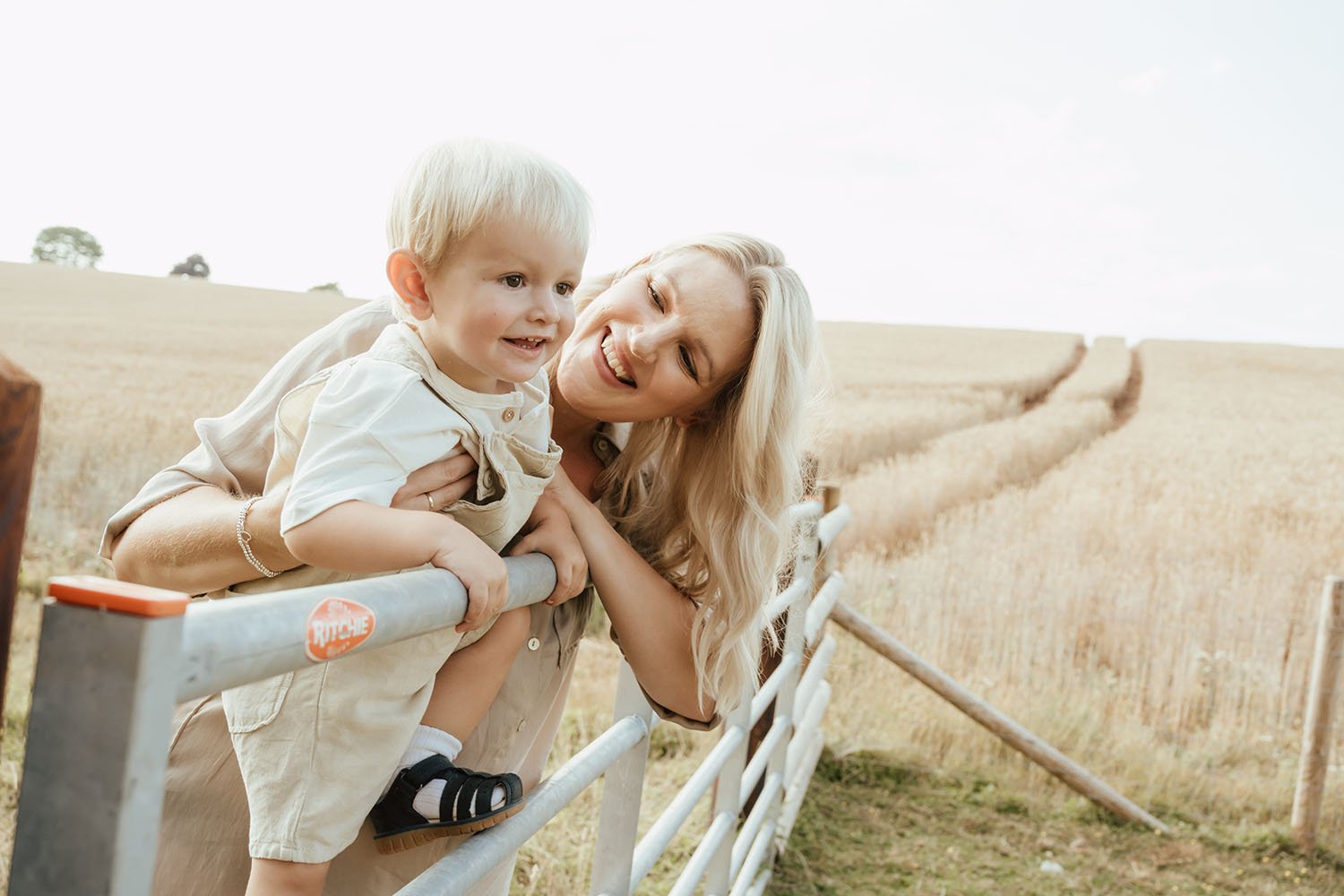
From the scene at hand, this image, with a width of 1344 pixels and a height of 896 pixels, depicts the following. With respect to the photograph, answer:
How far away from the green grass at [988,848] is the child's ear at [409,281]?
3.21 m

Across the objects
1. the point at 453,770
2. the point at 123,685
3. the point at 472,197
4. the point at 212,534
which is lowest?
the point at 453,770

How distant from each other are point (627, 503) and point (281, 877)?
85 cm

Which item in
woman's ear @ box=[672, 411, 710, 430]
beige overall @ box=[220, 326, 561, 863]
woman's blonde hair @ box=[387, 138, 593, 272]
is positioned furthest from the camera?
woman's ear @ box=[672, 411, 710, 430]

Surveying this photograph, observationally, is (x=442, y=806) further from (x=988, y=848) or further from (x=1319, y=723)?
(x=1319, y=723)

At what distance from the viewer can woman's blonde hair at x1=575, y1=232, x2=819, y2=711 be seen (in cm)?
164

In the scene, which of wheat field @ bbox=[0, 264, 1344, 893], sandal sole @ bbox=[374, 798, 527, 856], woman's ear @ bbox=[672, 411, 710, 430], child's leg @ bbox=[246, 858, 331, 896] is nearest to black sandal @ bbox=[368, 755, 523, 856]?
sandal sole @ bbox=[374, 798, 527, 856]

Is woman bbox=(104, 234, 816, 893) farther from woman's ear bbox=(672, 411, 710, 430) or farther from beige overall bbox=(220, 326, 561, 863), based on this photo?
beige overall bbox=(220, 326, 561, 863)

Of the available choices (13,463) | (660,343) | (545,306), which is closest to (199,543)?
(545,306)

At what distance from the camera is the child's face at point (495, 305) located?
1.23m

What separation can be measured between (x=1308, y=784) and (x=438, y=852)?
15.0 ft

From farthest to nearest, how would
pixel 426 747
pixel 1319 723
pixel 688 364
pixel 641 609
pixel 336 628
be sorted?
pixel 1319 723 < pixel 688 364 < pixel 641 609 < pixel 426 747 < pixel 336 628

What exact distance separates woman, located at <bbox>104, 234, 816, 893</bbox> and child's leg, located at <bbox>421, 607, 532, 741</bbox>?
102mm

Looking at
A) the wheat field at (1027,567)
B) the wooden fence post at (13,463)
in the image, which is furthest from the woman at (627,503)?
the wooden fence post at (13,463)

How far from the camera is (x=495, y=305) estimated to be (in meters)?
1.23
